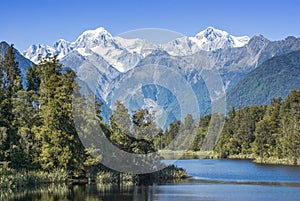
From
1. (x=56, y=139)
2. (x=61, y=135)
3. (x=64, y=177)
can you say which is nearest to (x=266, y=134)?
(x=64, y=177)

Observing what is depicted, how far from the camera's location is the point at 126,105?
60781 millimetres

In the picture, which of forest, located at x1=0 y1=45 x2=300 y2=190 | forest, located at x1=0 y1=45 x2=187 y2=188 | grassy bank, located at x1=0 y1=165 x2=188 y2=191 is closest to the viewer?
grassy bank, located at x1=0 y1=165 x2=188 y2=191

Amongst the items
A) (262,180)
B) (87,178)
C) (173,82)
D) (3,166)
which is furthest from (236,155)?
(3,166)

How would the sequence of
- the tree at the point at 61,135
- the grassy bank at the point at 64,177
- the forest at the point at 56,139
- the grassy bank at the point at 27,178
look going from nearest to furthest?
the grassy bank at the point at 27,178 < the grassy bank at the point at 64,177 < the forest at the point at 56,139 < the tree at the point at 61,135

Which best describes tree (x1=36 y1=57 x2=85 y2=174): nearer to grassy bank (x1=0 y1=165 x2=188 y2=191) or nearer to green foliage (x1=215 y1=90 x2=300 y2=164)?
grassy bank (x1=0 y1=165 x2=188 y2=191)

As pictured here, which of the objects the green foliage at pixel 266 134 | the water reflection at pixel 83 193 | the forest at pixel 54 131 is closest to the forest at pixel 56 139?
the forest at pixel 54 131

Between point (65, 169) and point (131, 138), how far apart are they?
25.1 ft

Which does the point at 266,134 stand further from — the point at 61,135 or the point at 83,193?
the point at 83,193

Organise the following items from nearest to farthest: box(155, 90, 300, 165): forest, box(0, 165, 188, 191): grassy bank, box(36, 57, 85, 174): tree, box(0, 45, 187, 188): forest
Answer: box(0, 165, 188, 191): grassy bank, box(0, 45, 187, 188): forest, box(36, 57, 85, 174): tree, box(155, 90, 300, 165): forest

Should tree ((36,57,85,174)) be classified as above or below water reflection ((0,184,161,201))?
above

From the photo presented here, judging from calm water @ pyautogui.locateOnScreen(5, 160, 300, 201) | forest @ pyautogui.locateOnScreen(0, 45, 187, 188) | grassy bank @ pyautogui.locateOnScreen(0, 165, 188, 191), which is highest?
forest @ pyautogui.locateOnScreen(0, 45, 187, 188)

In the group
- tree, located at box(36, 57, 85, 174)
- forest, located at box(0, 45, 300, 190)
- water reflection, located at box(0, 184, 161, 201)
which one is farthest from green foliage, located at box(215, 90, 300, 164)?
water reflection, located at box(0, 184, 161, 201)

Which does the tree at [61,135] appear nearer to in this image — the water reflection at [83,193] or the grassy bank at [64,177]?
the grassy bank at [64,177]

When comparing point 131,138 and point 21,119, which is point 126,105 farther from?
point 21,119
